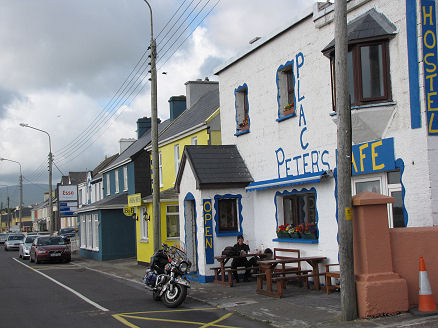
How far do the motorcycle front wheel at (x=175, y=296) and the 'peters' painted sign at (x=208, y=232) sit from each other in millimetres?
4039

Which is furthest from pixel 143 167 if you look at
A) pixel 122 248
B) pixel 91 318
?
pixel 91 318

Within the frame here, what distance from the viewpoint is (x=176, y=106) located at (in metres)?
31.2

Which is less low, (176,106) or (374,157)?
(176,106)

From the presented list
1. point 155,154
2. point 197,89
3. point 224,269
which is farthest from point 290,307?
point 197,89

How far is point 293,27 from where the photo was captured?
1480cm

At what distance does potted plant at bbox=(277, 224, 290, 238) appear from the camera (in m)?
15.3

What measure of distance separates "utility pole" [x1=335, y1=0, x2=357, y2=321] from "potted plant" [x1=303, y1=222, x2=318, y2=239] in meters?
4.49

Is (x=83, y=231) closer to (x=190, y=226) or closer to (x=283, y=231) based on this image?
(x=190, y=226)

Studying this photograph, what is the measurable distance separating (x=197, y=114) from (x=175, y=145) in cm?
187

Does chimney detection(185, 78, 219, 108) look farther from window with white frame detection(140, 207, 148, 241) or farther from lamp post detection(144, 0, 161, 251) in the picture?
lamp post detection(144, 0, 161, 251)

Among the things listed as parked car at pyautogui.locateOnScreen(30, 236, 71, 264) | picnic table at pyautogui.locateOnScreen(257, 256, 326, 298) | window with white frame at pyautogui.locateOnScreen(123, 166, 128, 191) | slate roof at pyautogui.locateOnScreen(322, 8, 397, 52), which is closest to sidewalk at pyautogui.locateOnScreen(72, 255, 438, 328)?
picnic table at pyautogui.locateOnScreen(257, 256, 326, 298)

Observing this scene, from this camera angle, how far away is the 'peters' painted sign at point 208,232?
651 inches

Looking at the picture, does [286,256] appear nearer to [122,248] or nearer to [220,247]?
[220,247]

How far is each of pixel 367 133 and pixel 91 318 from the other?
23.9ft
